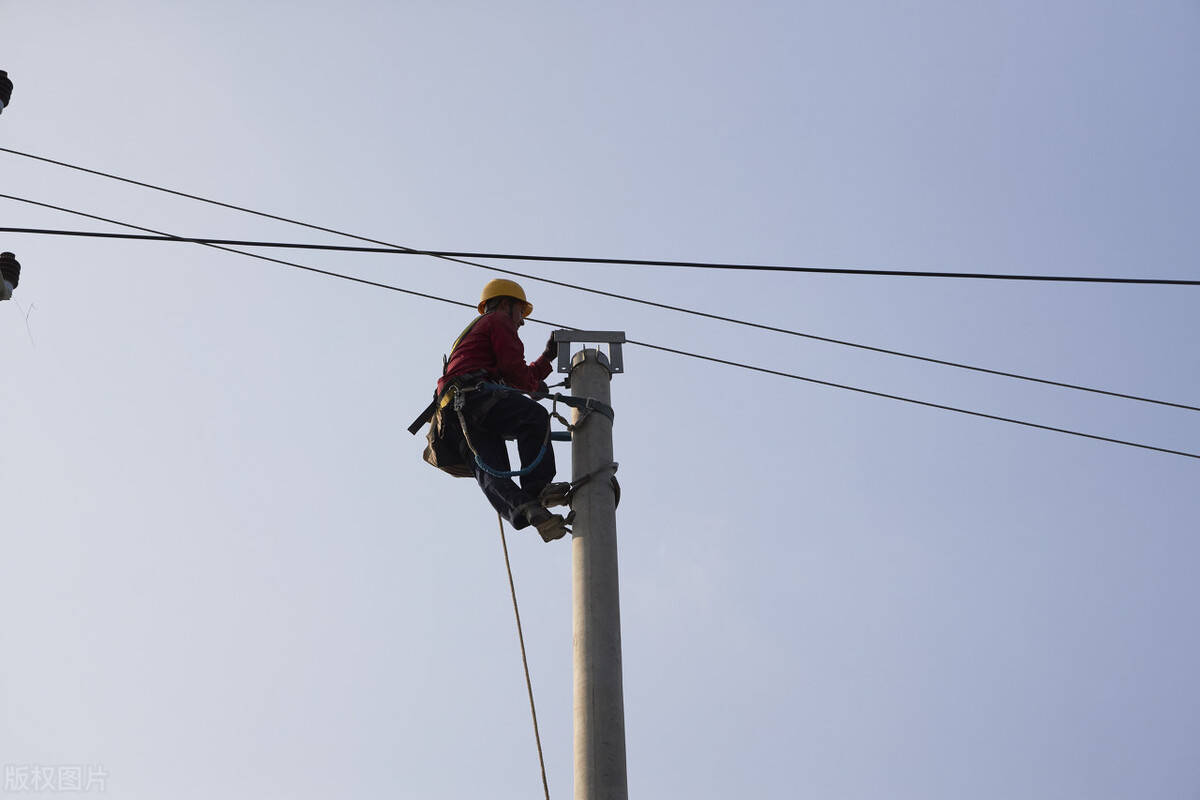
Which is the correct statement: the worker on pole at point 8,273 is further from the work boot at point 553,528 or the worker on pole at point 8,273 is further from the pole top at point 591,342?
the work boot at point 553,528

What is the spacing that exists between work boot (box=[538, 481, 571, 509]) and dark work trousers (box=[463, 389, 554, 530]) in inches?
2.4

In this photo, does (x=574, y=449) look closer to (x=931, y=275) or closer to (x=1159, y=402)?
(x=931, y=275)

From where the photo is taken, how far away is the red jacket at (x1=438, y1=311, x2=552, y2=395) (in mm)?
5605

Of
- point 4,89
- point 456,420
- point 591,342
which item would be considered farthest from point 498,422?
point 4,89

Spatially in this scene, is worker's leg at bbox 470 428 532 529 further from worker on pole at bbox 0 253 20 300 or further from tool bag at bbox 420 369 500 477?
worker on pole at bbox 0 253 20 300

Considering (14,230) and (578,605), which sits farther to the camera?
(14,230)

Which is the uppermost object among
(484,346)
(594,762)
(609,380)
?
(484,346)

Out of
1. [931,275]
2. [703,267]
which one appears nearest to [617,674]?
[703,267]

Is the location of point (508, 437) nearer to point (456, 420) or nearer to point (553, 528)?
point (456, 420)

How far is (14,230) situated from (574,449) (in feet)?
9.00

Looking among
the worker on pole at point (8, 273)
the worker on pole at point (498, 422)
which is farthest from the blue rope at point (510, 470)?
the worker on pole at point (8, 273)

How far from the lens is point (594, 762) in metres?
4.23

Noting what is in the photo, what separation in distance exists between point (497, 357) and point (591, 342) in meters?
0.58

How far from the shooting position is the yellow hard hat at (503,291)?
6230mm
